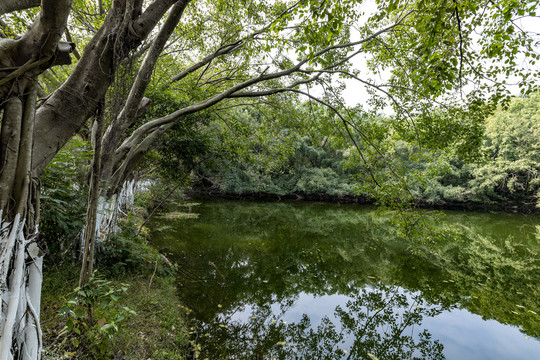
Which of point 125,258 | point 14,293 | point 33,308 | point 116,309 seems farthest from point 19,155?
point 125,258

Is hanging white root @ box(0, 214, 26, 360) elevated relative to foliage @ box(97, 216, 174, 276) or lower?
elevated

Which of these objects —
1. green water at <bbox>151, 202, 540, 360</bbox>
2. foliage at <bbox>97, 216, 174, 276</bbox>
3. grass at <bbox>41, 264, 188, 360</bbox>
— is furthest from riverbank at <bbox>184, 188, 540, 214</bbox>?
grass at <bbox>41, 264, 188, 360</bbox>

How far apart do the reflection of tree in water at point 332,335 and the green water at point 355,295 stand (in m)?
0.02

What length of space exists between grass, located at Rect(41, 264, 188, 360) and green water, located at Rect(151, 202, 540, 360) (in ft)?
1.50

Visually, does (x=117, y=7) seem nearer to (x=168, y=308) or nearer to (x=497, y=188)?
(x=168, y=308)

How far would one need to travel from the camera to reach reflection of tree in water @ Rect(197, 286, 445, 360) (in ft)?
13.4

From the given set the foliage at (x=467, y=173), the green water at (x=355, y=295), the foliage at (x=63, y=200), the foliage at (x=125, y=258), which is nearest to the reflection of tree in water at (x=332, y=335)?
the green water at (x=355, y=295)

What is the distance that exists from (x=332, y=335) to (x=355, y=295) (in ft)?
6.28

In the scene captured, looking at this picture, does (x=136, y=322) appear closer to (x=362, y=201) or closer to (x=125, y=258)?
Result: (x=125, y=258)

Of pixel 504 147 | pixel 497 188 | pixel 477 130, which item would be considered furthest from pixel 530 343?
pixel 497 188

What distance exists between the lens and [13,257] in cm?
205

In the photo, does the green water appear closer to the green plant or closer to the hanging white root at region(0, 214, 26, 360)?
the green plant

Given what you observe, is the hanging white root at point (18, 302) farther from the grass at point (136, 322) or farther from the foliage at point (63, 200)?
the foliage at point (63, 200)

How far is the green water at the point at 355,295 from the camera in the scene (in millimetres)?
4484
